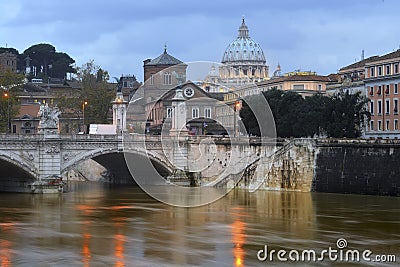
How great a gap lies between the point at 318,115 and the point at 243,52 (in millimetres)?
114561

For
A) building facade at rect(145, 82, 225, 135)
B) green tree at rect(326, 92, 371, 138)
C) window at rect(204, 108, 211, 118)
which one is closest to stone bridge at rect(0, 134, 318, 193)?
green tree at rect(326, 92, 371, 138)

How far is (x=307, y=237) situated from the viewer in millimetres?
41531

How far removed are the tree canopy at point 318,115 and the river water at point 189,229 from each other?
14848 mm

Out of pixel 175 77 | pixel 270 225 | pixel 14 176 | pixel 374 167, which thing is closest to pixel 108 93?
pixel 175 77

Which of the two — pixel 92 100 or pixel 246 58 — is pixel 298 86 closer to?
pixel 92 100

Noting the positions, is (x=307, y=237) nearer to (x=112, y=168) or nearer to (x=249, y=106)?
(x=112, y=168)

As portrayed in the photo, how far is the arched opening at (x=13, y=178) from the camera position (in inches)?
2498

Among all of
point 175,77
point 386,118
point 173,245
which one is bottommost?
point 173,245

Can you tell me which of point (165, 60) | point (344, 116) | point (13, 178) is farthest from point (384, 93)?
point (165, 60)

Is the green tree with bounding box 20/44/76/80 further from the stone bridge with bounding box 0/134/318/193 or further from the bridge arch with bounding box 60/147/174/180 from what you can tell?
the stone bridge with bounding box 0/134/318/193

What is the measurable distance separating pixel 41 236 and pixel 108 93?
53719mm

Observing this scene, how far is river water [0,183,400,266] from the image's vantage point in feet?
120

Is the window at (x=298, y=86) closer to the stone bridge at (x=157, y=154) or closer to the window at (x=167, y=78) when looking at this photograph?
the window at (x=167, y=78)

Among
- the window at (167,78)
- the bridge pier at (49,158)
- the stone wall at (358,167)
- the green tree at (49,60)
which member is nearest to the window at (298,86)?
the window at (167,78)
